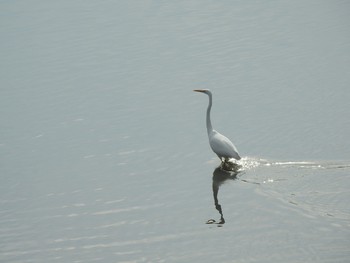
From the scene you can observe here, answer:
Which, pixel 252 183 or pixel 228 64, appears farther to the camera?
pixel 228 64

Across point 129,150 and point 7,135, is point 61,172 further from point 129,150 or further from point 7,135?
point 7,135

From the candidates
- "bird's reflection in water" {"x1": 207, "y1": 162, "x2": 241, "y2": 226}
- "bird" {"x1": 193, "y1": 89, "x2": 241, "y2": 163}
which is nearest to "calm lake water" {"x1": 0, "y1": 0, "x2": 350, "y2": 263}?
"bird's reflection in water" {"x1": 207, "y1": 162, "x2": 241, "y2": 226}

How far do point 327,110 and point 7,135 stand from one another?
26.0ft

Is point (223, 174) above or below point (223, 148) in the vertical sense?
below

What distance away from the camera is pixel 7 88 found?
18.5m

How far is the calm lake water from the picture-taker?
10.1 m

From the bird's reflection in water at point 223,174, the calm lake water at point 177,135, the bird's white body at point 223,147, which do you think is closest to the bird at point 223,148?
the bird's white body at point 223,147

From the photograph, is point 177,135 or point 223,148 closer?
point 223,148

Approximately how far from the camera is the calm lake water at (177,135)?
1014cm

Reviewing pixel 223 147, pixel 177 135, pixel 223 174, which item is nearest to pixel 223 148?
pixel 223 147

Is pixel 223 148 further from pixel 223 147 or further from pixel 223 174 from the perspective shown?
pixel 223 174

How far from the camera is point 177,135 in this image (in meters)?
14.2

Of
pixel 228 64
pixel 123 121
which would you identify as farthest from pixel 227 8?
pixel 123 121

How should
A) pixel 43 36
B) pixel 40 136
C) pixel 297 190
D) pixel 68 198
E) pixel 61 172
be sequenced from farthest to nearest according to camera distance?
pixel 43 36, pixel 40 136, pixel 61 172, pixel 68 198, pixel 297 190
